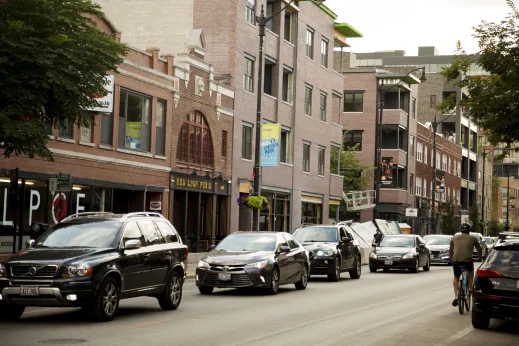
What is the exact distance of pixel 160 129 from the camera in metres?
38.1

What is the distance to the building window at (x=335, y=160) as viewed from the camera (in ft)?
196

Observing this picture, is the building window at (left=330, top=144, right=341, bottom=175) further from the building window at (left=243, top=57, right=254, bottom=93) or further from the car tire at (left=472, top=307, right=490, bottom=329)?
the car tire at (left=472, top=307, right=490, bottom=329)

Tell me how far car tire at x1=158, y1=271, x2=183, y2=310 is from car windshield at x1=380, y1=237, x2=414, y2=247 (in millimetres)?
21697

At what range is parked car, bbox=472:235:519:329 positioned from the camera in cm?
1474

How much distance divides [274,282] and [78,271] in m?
8.59

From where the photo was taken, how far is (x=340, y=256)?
29594 millimetres

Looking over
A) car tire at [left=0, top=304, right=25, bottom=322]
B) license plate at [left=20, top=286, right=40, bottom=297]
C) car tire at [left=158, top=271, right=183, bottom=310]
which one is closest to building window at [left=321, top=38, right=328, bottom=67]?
car tire at [left=158, top=271, right=183, bottom=310]

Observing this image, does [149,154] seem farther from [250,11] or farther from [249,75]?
[250,11]

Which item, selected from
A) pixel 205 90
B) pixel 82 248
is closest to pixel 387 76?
pixel 205 90

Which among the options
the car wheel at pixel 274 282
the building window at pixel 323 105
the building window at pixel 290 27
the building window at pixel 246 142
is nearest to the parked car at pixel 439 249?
the building window at pixel 246 142

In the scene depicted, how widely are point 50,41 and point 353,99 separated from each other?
56658 millimetres

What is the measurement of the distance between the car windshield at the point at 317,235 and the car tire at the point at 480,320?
1452 centimetres

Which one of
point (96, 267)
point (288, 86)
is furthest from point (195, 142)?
point (96, 267)

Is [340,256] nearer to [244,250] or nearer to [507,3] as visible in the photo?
[244,250]
